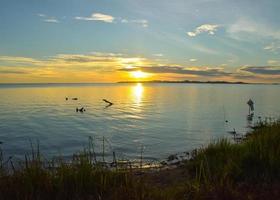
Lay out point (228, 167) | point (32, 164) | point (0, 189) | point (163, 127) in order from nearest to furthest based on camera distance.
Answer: point (0, 189) → point (32, 164) → point (228, 167) → point (163, 127)

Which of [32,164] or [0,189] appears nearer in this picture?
[0,189]

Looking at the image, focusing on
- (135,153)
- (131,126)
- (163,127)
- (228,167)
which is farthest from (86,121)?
(228,167)

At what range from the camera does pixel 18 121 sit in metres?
Result: 36.9

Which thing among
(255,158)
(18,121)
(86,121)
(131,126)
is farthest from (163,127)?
(255,158)

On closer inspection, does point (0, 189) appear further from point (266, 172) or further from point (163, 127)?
point (163, 127)

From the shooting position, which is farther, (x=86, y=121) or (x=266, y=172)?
(x=86, y=121)

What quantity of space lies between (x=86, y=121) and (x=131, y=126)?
657 cm

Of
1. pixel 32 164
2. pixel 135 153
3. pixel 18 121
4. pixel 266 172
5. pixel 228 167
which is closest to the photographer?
pixel 32 164

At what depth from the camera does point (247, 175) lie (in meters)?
8.16

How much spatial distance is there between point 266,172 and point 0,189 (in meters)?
5.96

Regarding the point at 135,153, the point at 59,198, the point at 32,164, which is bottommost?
the point at 135,153

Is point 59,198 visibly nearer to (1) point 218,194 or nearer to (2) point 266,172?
(1) point 218,194

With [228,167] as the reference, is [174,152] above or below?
below

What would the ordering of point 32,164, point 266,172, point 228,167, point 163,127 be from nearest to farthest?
1. point 32,164
2. point 266,172
3. point 228,167
4. point 163,127
